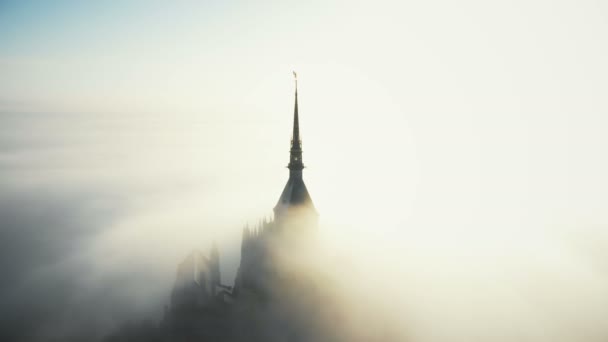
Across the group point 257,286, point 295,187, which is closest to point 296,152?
point 295,187

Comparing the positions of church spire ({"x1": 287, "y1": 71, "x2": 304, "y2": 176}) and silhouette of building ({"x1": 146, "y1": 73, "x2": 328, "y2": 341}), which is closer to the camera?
silhouette of building ({"x1": 146, "y1": 73, "x2": 328, "y2": 341})

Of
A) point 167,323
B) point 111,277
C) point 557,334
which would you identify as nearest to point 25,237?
point 111,277

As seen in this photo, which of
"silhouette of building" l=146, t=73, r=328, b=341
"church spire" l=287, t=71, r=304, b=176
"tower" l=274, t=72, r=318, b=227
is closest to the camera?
"silhouette of building" l=146, t=73, r=328, b=341

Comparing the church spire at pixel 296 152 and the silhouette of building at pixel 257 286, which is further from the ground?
the church spire at pixel 296 152

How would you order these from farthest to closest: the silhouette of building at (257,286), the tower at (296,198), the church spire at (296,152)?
the church spire at (296,152)
the tower at (296,198)
the silhouette of building at (257,286)

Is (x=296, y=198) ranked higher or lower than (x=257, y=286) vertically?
higher

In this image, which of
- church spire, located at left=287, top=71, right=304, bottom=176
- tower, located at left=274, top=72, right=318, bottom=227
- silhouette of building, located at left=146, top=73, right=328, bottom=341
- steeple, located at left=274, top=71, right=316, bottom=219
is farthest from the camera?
church spire, located at left=287, top=71, right=304, bottom=176

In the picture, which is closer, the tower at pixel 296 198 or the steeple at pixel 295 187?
the tower at pixel 296 198

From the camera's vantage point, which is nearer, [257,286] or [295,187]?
[257,286]

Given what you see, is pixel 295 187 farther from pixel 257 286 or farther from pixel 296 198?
pixel 257 286

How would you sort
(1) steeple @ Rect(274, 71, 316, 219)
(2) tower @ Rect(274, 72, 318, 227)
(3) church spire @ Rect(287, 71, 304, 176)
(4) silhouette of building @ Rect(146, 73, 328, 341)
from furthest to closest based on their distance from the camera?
(3) church spire @ Rect(287, 71, 304, 176) → (1) steeple @ Rect(274, 71, 316, 219) → (2) tower @ Rect(274, 72, 318, 227) → (4) silhouette of building @ Rect(146, 73, 328, 341)

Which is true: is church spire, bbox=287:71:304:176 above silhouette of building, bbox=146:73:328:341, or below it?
above

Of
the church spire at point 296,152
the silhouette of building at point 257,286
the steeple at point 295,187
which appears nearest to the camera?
the silhouette of building at point 257,286
